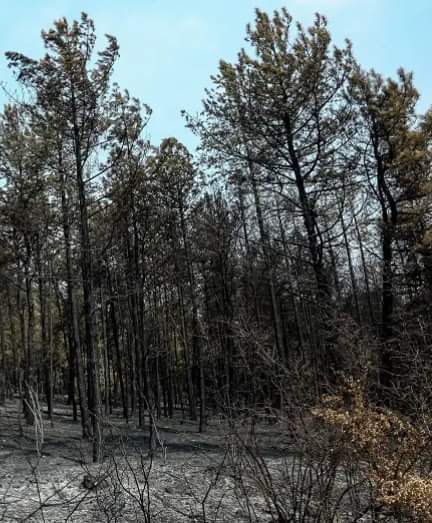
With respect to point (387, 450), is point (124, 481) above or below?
below

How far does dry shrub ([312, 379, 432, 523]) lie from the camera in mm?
5328

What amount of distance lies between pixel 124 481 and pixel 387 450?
14.3ft

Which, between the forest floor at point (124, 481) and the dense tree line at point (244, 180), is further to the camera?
the dense tree line at point (244, 180)

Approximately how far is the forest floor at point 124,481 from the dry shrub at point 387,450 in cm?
74

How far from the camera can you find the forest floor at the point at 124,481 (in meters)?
5.21

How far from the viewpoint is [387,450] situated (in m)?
6.33

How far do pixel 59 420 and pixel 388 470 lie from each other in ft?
58.8

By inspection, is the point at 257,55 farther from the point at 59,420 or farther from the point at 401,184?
the point at 59,420

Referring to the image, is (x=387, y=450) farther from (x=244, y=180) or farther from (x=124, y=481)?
(x=244, y=180)

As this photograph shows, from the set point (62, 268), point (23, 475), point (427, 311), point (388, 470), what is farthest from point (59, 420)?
point (388, 470)

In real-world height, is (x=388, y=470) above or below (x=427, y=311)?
below

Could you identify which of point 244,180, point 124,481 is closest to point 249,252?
point 244,180

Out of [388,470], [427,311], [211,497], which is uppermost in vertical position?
[427,311]

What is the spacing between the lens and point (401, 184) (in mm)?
15633
